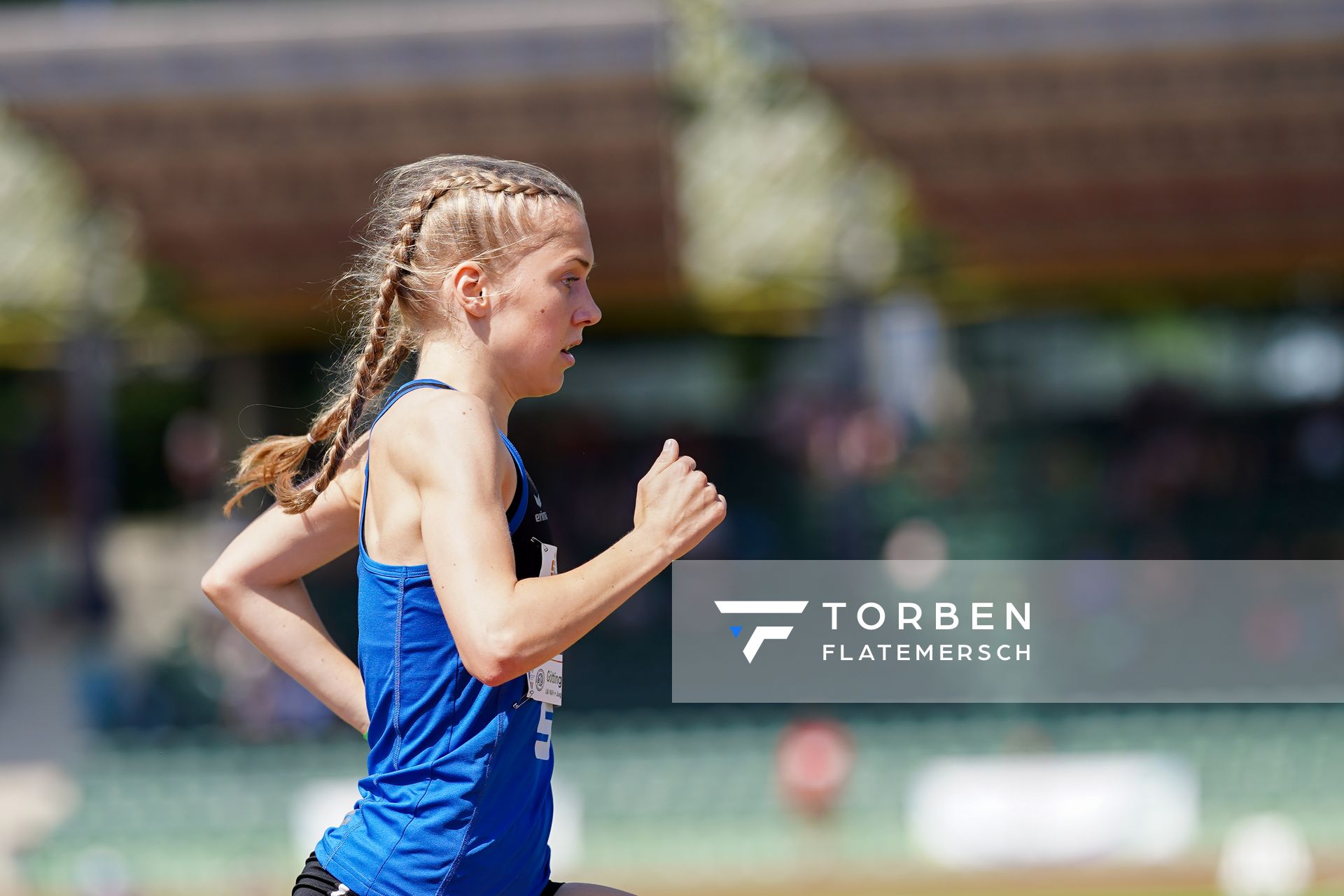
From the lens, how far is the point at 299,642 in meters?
2.27

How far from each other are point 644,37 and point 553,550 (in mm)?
9438

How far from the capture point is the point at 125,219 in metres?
13.4

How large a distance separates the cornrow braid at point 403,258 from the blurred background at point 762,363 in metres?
6.56

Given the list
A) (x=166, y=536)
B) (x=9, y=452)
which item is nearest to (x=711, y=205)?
(x=166, y=536)

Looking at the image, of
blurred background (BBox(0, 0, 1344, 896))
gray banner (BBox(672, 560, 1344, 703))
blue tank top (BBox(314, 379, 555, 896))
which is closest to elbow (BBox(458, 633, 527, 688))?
blue tank top (BBox(314, 379, 555, 896))

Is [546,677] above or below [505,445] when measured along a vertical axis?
below

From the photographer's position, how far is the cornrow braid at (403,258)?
1.93m

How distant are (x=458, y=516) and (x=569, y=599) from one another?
0.17 m

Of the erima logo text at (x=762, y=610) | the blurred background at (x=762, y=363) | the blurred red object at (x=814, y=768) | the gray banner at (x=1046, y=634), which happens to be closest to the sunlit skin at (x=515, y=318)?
the erima logo text at (x=762, y=610)

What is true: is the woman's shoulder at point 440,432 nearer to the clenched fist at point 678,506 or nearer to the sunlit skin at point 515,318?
the sunlit skin at point 515,318

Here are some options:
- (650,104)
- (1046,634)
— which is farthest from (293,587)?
(650,104)

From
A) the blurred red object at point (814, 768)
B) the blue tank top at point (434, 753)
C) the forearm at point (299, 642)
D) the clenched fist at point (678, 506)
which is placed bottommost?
the blue tank top at point (434, 753)

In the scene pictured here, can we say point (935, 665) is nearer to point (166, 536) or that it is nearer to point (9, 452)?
point (166, 536)

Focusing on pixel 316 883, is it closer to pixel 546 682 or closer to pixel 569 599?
pixel 546 682
